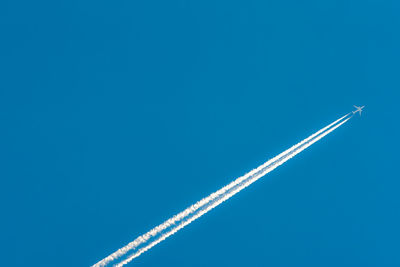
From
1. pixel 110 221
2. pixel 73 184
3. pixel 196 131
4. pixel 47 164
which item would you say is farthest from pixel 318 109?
pixel 47 164

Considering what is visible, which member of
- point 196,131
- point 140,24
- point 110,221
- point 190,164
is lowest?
point 110,221

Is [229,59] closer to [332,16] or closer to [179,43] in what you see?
[179,43]

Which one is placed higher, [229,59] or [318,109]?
[229,59]

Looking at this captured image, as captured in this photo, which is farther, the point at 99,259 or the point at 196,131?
the point at 196,131

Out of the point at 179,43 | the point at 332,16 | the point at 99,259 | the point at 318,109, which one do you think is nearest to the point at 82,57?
the point at 179,43

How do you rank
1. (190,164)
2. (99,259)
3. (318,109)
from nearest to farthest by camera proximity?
(99,259)
(190,164)
(318,109)

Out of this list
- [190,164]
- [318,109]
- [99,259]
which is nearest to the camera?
[99,259]

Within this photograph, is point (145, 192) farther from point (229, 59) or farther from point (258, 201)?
point (229, 59)
